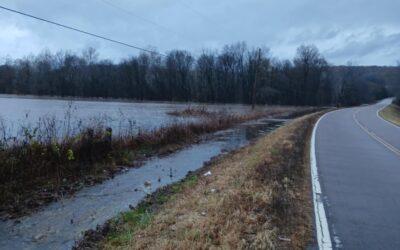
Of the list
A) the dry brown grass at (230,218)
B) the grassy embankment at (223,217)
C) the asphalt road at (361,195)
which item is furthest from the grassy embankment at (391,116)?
the dry brown grass at (230,218)

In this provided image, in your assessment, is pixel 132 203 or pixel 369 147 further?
pixel 369 147

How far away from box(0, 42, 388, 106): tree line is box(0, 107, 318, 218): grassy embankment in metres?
107

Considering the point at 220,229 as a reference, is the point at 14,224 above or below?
below

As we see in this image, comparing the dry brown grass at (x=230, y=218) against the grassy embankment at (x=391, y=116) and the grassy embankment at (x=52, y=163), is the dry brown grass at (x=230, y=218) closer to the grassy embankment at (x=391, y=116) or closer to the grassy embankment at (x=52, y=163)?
the grassy embankment at (x=52, y=163)

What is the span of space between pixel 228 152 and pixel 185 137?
451cm

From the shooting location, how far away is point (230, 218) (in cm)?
734

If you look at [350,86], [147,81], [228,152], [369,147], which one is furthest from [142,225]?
[350,86]

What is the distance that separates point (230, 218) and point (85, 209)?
364 centimetres

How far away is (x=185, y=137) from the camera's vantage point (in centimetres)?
2359

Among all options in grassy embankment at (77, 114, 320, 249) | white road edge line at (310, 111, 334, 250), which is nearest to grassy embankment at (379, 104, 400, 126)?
white road edge line at (310, 111, 334, 250)

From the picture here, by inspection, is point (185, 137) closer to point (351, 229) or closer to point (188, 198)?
point (188, 198)

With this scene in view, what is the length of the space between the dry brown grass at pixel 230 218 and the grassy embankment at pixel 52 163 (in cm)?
284

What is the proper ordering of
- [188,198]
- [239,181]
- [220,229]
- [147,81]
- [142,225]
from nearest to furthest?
[220,229] < [142,225] < [188,198] < [239,181] < [147,81]

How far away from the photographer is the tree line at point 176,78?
125312 mm
